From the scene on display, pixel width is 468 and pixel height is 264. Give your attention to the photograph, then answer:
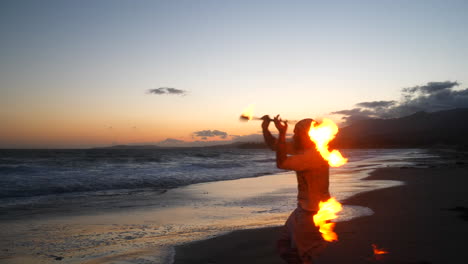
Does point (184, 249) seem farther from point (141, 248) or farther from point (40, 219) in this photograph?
point (40, 219)

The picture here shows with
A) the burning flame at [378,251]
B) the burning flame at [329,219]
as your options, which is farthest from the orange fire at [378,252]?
the burning flame at [329,219]

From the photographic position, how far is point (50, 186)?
17656 millimetres

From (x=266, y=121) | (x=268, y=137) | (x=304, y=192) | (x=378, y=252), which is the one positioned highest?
(x=266, y=121)

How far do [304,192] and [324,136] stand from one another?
0.57m

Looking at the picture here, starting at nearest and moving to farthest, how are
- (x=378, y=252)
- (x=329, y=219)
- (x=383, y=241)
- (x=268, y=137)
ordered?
A: 1. (x=268, y=137)
2. (x=378, y=252)
3. (x=383, y=241)
4. (x=329, y=219)

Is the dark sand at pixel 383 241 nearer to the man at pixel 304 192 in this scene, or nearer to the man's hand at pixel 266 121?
the man at pixel 304 192

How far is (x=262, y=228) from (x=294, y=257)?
453 centimetres

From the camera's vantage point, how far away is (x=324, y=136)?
369 cm

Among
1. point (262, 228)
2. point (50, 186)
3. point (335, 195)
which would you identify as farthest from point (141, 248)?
point (50, 186)

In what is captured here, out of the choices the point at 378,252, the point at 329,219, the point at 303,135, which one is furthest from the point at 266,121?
the point at 329,219

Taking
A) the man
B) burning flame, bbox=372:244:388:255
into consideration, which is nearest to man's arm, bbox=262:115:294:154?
the man

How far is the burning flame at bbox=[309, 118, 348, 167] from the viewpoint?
364 centimetres

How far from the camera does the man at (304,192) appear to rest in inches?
139

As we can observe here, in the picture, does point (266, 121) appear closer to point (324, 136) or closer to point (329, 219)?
point (324, 136)
